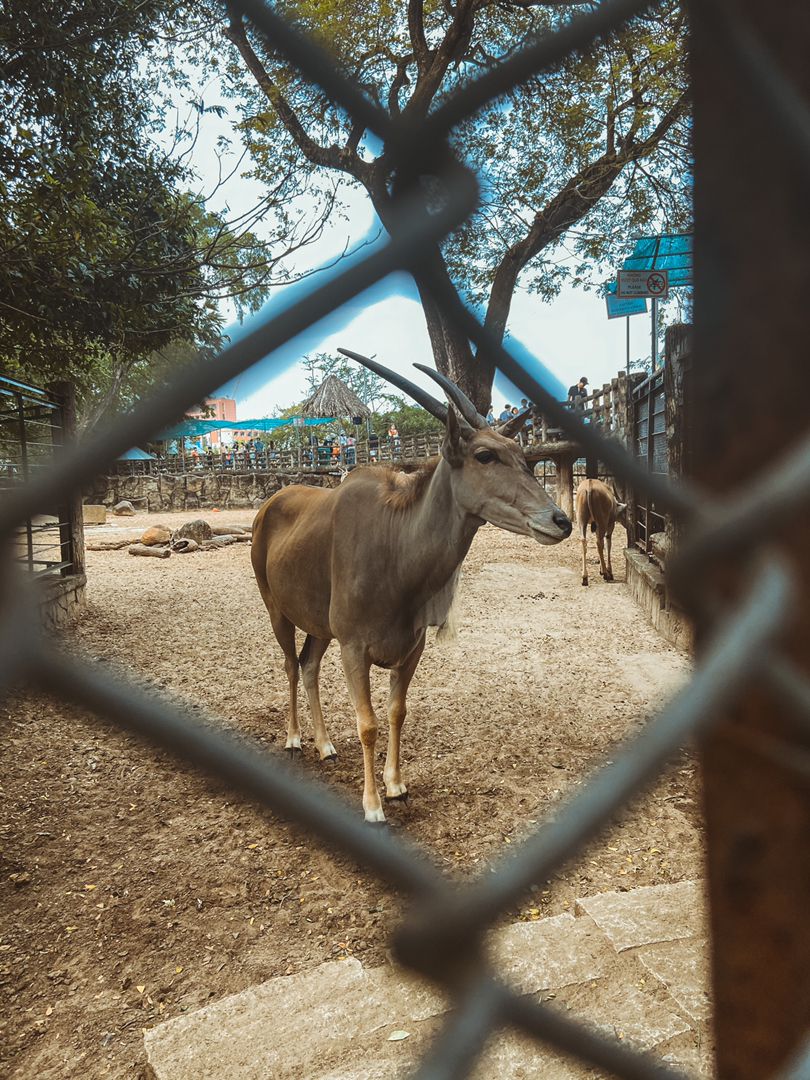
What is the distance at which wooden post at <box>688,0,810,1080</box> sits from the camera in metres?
0.43

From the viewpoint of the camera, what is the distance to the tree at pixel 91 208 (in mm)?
3668

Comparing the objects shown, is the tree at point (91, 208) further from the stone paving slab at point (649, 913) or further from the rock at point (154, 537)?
the rock at point (154, 537)

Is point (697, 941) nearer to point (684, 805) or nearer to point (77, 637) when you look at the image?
point (684, 805)

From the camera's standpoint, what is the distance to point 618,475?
0.48 metres

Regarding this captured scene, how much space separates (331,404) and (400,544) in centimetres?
2027

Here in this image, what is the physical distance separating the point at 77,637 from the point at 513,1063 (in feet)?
16.5

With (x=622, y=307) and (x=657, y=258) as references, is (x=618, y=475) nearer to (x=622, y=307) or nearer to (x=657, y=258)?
(x=657, y=258)

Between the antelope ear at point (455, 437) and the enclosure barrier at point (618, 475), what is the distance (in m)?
2.02

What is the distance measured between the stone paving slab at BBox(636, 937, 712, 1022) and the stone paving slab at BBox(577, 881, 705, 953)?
1.3 inches

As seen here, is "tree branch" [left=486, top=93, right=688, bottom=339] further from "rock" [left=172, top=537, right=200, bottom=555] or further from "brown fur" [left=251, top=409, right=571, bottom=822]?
"rock" [left=172, top=537, right=200, bottom=555]

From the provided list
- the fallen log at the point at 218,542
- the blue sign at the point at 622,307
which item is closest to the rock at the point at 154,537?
the fallen log at the point at 218,542

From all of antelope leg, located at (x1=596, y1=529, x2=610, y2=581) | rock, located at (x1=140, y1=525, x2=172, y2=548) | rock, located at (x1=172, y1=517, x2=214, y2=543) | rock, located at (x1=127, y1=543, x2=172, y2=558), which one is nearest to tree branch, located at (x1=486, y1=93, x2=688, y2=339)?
antelope leg, located at (x1=596, y1=529, x2=610, y2=581)

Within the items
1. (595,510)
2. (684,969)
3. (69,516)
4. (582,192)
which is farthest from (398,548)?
(595,510)

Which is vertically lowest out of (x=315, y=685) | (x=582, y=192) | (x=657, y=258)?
(x=315, y=685)
